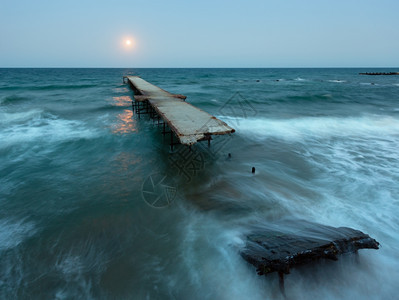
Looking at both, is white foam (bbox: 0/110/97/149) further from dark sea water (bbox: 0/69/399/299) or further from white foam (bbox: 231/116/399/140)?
white foam (bbox: 231/116/399/140)

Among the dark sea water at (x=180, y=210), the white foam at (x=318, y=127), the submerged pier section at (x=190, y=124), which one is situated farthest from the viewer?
the white foam at (x=318, y=127)

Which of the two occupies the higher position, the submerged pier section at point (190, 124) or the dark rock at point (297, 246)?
the submerged pier section at point (190, 124)

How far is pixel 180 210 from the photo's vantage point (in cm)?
614

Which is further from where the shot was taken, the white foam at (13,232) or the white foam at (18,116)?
the white foam at (18,116)

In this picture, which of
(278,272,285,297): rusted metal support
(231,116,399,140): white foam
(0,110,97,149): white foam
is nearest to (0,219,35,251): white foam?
(278,272,285,297): rusted metal support

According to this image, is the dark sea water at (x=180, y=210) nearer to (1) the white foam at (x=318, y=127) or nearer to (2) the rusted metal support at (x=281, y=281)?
(2) the rusted metal support at (x=281, y=281)

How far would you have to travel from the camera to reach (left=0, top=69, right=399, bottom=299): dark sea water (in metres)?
4.05

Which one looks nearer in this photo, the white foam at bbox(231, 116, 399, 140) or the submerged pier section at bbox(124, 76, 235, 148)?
the submerged pier section at bbox(124, 76, 235, 148)

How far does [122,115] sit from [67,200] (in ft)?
41.0

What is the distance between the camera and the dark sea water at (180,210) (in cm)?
405

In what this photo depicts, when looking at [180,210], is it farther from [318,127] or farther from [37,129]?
[318,127]

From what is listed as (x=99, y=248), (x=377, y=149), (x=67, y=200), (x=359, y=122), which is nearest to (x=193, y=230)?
(x=99, y=248)

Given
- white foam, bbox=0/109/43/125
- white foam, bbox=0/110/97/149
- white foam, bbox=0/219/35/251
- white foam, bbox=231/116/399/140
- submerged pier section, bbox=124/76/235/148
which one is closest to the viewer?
white foam, bbox=0/219/35/251

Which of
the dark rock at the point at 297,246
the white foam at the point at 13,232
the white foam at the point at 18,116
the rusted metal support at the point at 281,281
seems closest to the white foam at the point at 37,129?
the white foam at the point at 18,116
